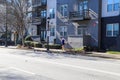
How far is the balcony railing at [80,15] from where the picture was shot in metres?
41.4

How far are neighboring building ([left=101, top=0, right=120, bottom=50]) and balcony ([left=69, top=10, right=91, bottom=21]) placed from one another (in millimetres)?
2328

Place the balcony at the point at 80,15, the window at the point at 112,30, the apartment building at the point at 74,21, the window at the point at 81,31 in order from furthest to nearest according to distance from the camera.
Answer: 1. the window at the point at 81,31
2. the balcony at the point at 80,15
3. the apartment building at the point at 74,21
4. the window at the point at 112,30

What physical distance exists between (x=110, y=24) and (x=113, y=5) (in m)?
2.43

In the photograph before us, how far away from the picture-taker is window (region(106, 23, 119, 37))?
38.1 metres

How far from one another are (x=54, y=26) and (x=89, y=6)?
10.1m

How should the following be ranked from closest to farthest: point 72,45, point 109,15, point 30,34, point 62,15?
1. point 109,15
2. point 72,45
3. point 62,15
4. point 30,34

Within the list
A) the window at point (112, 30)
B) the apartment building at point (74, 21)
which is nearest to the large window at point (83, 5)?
the apartment building at point (74, 21)

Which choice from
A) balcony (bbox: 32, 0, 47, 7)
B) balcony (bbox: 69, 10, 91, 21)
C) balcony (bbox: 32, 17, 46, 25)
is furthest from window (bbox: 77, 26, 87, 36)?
balcony (bbox: 32, 0, 47, 7)

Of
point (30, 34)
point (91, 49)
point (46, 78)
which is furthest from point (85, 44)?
point (46, 78)

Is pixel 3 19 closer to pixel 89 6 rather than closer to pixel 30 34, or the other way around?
pixel 30 34

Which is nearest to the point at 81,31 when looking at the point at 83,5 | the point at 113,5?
the point at 83,5

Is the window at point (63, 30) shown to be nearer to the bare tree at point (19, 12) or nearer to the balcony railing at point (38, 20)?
the bare tree at point (19, 12)

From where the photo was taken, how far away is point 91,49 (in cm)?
3925

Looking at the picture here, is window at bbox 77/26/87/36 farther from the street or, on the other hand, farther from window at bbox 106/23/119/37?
the street
